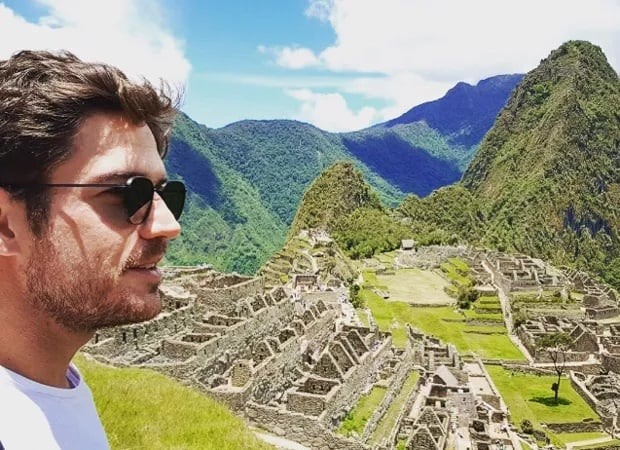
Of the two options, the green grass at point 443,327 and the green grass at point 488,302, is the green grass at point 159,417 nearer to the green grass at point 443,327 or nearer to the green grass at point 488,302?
the green grass at point 443,327

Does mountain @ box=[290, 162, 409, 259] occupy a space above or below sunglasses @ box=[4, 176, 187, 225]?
below

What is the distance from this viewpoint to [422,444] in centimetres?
1525

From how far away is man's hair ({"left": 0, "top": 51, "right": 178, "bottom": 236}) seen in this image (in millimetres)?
1713

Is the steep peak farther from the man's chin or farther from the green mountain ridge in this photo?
the man's chin

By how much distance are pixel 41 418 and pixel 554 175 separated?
135107 millimetres

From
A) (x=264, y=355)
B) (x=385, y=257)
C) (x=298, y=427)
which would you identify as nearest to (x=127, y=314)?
(x=298, y=427)

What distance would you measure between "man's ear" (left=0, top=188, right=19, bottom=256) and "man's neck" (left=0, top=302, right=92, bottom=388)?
0.15m

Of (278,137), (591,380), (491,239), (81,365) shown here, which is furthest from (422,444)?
(278,137)

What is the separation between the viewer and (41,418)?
65.8 inches

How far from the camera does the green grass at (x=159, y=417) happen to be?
301 inches

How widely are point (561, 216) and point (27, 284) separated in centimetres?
12694

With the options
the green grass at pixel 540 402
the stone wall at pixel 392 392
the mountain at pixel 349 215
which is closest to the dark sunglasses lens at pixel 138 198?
the stone wall at pixel 392 392

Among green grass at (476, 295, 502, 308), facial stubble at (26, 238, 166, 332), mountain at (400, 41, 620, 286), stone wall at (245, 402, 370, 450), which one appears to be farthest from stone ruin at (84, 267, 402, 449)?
mountain at (400, 41, 620, 286)

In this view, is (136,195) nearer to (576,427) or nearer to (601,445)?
(601,445)
